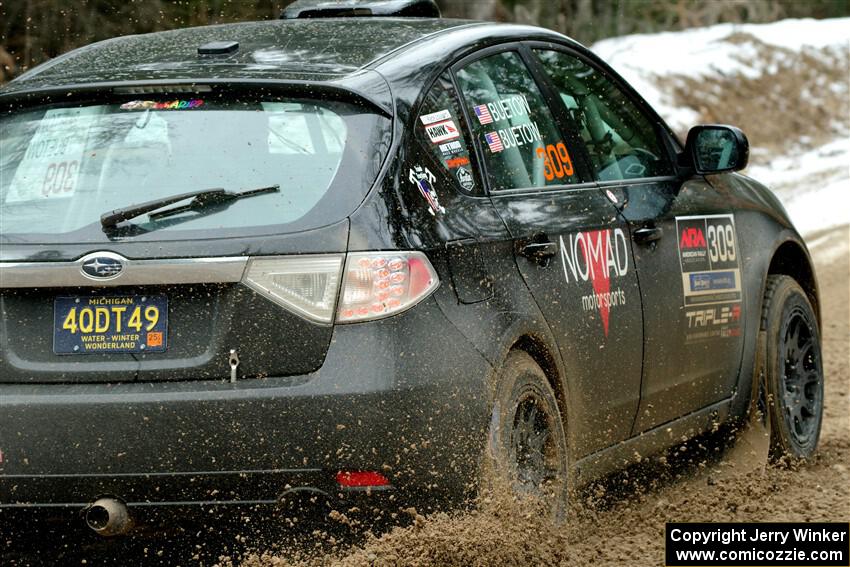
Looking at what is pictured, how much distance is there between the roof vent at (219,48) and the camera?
4617mm

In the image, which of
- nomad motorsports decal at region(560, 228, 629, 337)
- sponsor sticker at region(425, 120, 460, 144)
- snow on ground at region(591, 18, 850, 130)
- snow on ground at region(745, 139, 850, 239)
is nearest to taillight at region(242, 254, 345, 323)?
sponsor sticker at region(425, 120, 460, 144)

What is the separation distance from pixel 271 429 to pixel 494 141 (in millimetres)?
1409

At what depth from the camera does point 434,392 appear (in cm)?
403

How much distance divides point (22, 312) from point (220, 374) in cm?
62

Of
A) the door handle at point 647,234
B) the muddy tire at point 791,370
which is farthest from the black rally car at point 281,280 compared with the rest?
the muddy tire at point 791,370

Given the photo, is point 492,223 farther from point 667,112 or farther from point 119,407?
point 667,112

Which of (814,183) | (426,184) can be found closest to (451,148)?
(426,184)

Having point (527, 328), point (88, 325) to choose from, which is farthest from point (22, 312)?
point (527, 328)

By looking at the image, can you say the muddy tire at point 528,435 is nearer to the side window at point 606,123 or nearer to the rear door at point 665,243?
the rear door at point 665,243

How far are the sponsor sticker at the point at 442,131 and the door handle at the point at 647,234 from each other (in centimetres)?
112

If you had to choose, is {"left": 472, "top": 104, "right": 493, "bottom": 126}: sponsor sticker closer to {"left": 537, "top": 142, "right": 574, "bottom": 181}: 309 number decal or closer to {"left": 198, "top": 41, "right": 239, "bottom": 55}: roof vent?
{"left": 537, "top": 142, "right": 574, "bottom": 181}: 309 number decal

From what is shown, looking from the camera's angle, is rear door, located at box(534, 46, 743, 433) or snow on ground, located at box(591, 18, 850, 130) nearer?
rear door, located at box(534, 46, 743, 433)

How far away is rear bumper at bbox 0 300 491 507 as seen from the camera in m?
3.95

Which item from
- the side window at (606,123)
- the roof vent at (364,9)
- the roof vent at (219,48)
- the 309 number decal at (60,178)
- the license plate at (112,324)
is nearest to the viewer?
the license plate at (112,324)
